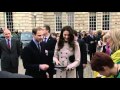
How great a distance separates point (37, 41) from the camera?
Result: 13.8ft

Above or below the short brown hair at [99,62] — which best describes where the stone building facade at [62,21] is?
above

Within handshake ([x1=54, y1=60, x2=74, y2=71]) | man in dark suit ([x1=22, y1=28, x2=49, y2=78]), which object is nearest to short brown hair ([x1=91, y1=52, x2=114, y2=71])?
man in dark suit ([x1=22, y1=28, x2=49, y2=78])

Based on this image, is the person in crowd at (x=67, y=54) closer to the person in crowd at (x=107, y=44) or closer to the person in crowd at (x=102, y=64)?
the person in crowd at (x=107, y=44)

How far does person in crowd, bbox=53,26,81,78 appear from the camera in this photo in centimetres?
442

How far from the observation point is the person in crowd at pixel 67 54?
4.42 meters

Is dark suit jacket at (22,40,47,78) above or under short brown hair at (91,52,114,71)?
under

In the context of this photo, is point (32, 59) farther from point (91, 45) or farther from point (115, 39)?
point (91, 45)

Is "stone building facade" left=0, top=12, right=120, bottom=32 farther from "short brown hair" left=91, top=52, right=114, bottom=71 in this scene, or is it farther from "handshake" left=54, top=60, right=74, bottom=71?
"short brown hair" left=91, top=52, right=114, bottom=71

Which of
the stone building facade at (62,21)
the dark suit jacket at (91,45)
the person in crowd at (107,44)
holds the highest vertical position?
the stone building facade at (62,21)

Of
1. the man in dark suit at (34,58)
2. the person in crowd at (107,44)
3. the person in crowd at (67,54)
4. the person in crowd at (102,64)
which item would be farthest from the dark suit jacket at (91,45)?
the person in crowd at (102,64)
